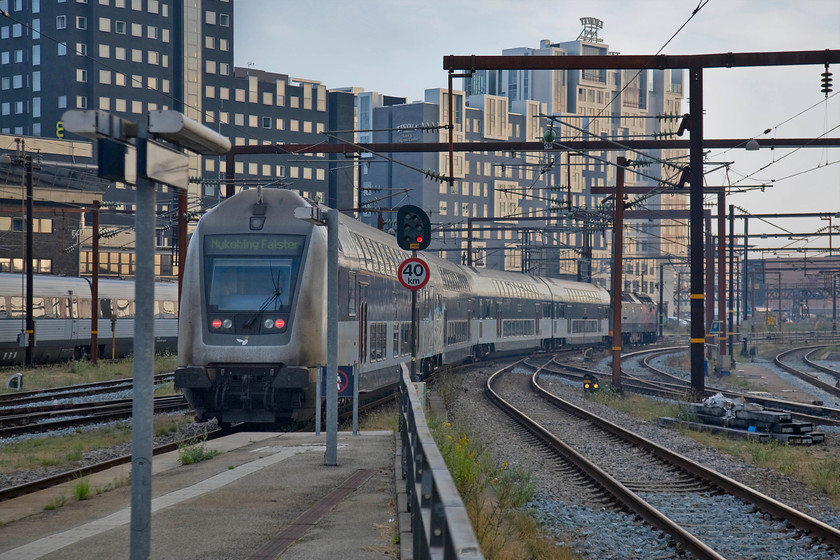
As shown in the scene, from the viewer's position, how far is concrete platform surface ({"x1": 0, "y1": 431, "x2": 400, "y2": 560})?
7.86 m

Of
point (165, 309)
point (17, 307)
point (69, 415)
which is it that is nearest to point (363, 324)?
point (69, 415)

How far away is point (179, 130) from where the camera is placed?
586 cm

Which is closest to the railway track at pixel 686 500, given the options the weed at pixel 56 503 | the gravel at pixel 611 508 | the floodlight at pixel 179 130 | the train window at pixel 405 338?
the gravel at pixel 611 508

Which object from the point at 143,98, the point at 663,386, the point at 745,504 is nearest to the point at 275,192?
the point at 745,504

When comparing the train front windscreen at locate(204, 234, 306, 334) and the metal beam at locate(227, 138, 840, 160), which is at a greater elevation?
the metal beam at locate(227, 138, 840, 160)

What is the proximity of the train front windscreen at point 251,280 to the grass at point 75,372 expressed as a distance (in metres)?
14.4

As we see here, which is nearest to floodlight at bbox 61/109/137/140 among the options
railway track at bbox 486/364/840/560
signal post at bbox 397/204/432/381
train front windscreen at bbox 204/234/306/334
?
railway track at bbox 486/364/840/560

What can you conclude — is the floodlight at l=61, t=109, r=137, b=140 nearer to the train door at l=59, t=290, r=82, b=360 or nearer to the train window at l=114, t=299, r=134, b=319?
the train door at l=59, t=290, r=82, b=360

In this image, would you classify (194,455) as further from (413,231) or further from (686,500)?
(686,500)

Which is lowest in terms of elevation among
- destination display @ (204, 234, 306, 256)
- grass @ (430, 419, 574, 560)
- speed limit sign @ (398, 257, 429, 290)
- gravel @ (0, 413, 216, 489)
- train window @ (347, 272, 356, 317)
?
gravel @ (0, 413, 216, 489)

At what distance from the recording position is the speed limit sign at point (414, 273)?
55.9 ft

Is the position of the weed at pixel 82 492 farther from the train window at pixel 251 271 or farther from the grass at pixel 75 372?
the grass at pixel 75 372

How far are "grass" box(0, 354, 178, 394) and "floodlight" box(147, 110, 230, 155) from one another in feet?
80.4

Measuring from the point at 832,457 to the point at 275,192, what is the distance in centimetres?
970
